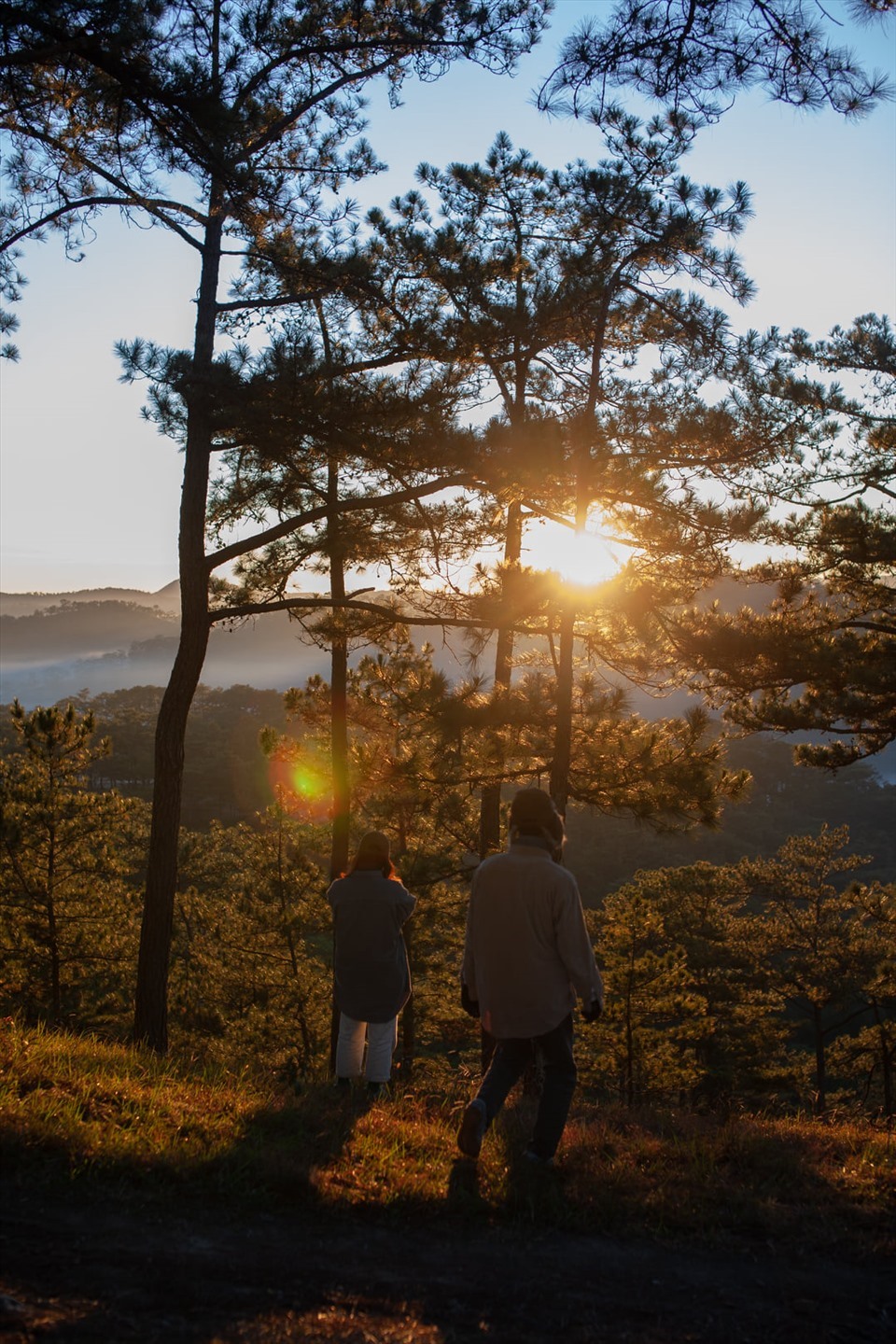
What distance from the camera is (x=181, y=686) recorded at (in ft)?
32.9

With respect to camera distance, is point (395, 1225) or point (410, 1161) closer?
point (395, 1225)

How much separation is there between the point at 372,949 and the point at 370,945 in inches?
1.3

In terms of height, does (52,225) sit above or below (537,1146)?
above

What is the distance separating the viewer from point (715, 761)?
10.5 metres

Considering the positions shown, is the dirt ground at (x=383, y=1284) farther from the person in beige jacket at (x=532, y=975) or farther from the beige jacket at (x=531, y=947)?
the beige jacket at (x=531, y=947)

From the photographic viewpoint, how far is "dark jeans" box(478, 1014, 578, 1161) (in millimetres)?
4340

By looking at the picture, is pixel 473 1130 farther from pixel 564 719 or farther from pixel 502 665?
pixel 502 665

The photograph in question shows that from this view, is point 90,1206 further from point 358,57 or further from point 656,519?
point 358,57

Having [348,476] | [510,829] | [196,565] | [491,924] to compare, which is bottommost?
A: [491,924]

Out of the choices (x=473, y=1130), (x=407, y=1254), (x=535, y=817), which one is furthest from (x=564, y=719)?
(x=407, y=1254)

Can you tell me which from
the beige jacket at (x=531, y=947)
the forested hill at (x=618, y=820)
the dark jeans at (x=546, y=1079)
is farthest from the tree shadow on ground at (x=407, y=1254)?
the forested hill at (x=618, y=820)

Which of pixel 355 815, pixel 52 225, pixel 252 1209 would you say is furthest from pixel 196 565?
pixel 355 815

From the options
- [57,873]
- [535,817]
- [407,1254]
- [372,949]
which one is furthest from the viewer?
[57,873]

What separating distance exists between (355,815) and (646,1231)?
18.4 metres
